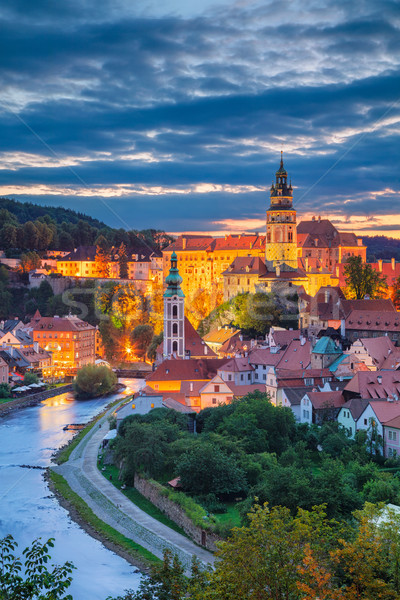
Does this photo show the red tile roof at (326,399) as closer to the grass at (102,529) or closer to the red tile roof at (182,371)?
the red tile roof at (182,371)

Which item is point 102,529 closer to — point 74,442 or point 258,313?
point 74,442

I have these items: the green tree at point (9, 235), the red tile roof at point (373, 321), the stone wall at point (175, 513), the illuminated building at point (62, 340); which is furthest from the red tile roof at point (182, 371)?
the green tree at point (9, 235)

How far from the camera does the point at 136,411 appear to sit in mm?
38031

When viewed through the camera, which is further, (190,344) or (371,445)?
(190,344)

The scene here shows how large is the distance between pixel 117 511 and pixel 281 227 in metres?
42.5

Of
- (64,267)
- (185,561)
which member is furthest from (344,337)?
(64,267)

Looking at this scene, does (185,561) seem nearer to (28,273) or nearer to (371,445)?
(371,445)

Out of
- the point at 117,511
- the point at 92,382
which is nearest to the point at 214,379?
the point at 117,511

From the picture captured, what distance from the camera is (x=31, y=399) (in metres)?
54.9

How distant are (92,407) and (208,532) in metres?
30.2

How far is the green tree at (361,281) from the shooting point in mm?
58406

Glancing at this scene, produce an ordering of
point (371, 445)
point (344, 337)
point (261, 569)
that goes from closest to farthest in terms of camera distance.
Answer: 1. point (261, 569)
2. point (371, 445)
3. point (344, 337)

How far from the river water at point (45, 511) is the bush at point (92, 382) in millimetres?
7293

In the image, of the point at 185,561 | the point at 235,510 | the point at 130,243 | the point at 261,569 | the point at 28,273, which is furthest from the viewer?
the point at 130,243
